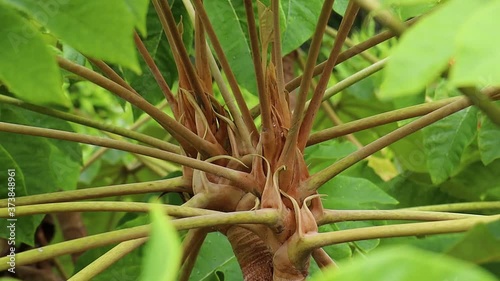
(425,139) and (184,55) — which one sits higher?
(184,55)

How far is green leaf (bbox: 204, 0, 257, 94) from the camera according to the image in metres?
0.81

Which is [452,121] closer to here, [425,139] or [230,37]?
[425,139]

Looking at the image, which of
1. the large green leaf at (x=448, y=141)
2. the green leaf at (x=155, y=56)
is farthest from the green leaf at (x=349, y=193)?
the green leaf at (x=155, y=56)

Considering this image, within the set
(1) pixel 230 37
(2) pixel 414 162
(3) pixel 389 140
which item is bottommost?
(2) pixel 414 162

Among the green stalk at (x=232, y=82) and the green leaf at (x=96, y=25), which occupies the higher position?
the green leaf at (x=96, y=25)

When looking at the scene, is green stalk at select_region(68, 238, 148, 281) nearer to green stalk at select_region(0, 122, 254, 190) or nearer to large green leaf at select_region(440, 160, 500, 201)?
green stalk at select_region(0, 122, 254, 190)

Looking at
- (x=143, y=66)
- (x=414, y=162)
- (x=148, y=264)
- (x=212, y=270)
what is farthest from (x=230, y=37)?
(x=148, y=264)

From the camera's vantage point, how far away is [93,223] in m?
1.33

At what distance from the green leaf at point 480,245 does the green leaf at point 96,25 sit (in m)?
0.19

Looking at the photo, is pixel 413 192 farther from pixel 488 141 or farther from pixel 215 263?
pixel 215 263

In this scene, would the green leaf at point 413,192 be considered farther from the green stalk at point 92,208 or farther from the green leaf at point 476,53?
the green leaf at point 476,53

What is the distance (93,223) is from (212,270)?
0.58 meters

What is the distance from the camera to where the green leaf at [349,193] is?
85 cm

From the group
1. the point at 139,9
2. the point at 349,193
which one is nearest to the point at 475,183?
the point at 349,193
